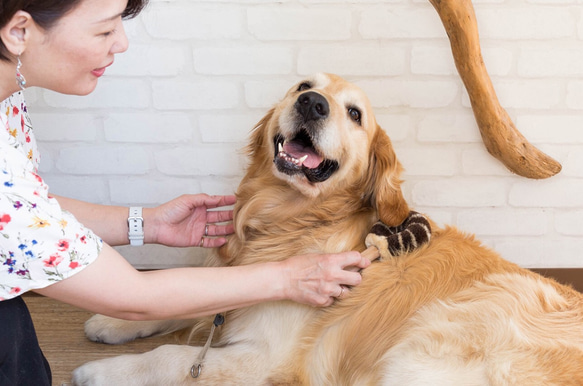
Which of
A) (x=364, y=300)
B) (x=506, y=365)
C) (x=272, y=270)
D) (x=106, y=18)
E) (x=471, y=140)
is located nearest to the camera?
(x=106, y=18)

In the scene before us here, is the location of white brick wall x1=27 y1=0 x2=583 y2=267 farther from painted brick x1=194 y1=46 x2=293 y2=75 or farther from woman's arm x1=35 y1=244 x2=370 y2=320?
woman's arm x1=35 y1=244 x2=370 y2=320

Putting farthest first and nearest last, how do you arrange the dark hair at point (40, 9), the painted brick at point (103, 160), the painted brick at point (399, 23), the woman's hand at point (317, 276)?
1. the painted brick at point (103, 160)
2. the painted brick at point (399, 23)
3. the woman's hand at point (317, 276)
4. the dark hair at point (40, 9)

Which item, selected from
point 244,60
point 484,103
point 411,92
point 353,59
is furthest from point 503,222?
point 244,60

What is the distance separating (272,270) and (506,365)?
69 cm

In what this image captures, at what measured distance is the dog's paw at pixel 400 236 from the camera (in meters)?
1.79

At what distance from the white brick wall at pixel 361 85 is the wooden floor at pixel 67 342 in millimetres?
531

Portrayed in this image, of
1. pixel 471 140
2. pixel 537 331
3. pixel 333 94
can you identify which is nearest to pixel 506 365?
pixel 537 331

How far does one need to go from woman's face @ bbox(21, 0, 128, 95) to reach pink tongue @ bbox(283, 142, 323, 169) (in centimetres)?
63

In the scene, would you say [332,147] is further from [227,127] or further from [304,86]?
[227,127]

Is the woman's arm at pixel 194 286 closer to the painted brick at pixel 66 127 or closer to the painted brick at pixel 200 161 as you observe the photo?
the painted brick at pixel 200 161

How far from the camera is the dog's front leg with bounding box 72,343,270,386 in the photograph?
1689 mm

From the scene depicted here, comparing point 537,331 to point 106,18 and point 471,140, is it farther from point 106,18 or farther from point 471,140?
point 106,18

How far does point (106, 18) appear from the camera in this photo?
129cm

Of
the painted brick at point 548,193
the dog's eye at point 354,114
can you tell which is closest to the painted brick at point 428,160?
the painted brick at point 548,193
